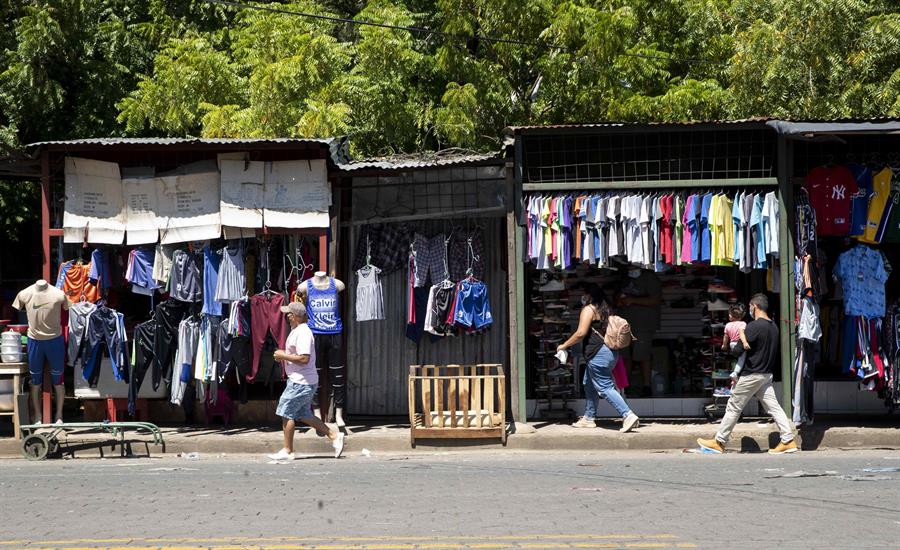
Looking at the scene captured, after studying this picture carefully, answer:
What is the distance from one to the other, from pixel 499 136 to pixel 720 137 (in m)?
7.98

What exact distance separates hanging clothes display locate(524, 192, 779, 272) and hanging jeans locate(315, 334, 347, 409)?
102 inches

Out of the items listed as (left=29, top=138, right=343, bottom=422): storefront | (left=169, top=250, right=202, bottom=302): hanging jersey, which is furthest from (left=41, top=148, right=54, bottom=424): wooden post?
(left=169, top=250, right=202, bottom=302): hanging jersey

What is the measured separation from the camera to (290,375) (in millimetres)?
Answer: 12586

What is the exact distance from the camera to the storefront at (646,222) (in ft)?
44.3

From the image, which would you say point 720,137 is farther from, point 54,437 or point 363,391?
point 54,437

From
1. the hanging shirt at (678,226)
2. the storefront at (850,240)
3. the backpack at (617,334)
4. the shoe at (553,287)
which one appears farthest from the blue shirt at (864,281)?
the shoe at (553,287)

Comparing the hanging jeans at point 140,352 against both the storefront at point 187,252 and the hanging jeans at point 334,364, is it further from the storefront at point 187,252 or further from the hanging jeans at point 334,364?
the hanging jeans at point 334,364

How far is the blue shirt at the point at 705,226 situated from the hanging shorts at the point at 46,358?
772 cm

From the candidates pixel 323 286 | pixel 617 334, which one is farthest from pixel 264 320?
pixel 617 334

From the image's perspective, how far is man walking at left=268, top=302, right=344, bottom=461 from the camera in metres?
12.5

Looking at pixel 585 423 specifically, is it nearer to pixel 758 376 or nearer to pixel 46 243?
A: pixel 758 376

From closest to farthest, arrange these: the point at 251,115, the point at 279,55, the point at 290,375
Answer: the point at 290,375
the point at 251,115
the point at 279,55

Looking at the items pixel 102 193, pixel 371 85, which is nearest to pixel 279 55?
pixel 371 85

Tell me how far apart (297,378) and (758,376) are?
16.7ft
